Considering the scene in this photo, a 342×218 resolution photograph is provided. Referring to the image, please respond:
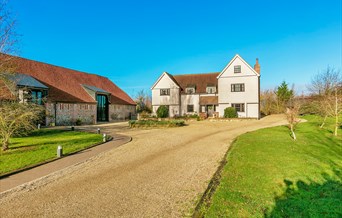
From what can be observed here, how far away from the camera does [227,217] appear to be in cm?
475

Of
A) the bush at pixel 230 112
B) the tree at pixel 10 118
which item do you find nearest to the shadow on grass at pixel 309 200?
the tree at pixel 10 118

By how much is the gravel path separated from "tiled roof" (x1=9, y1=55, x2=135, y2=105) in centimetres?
1921

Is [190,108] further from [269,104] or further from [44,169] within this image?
[44,169]

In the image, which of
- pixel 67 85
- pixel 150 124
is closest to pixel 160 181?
pixel 150 124

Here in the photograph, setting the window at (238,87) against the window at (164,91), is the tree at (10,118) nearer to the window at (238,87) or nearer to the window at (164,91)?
the window at (164,91)

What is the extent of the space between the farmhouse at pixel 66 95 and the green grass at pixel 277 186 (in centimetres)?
1938

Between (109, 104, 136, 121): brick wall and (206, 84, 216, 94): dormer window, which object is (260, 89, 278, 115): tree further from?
(109, 104, 136, 121): brick wall

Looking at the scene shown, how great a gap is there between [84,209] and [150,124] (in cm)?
1850

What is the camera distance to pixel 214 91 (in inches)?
1455

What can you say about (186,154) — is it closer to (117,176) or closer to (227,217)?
(117,176)

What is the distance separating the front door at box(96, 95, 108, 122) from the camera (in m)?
31.8

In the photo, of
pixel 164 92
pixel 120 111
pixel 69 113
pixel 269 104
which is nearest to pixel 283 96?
pixel 269 104

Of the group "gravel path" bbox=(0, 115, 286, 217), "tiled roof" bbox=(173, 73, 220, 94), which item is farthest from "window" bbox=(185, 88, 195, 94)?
"gravel path" bbox=(0, 115, 286, 217)

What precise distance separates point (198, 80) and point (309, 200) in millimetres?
35196
